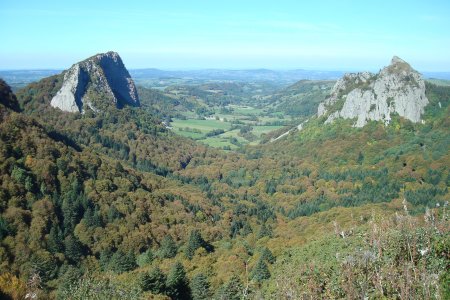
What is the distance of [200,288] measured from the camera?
141ft

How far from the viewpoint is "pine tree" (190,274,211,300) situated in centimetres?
4222

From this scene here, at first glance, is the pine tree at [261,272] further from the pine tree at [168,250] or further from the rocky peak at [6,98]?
the rocky peak at [6,98]

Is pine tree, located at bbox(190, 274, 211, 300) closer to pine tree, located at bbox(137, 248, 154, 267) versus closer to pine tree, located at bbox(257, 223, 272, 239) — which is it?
pine tree, located at bbox(137, 248, 154, 267)

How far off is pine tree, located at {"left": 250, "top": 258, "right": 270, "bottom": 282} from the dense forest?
0.58 feet

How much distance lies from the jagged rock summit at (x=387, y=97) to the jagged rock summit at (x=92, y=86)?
8530 centimetres

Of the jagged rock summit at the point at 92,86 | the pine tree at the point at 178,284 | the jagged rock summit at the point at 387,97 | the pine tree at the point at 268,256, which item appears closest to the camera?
the pine tree at the point at 178,284

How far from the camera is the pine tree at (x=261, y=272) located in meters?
45.3

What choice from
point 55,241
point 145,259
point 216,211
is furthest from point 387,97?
point 55,241

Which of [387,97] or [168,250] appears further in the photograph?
[387,97]

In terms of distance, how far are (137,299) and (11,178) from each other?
44.1m

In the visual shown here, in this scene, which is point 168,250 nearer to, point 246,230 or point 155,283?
point 246,230

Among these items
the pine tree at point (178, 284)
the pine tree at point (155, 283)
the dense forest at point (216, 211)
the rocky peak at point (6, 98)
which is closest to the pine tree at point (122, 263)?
the dense forest at point (216, 211)

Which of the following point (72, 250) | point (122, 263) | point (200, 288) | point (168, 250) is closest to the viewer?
point (200, 288)

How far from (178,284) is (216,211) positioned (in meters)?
46.8
